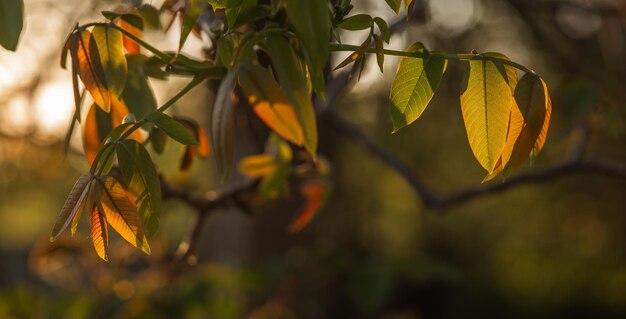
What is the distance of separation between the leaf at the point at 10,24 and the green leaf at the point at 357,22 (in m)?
0.30

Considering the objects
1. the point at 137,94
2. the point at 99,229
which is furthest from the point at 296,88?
the point at 137,94

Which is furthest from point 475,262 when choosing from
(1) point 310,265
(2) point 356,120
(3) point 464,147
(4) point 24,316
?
(4) point 24,316

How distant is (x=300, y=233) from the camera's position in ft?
9.00

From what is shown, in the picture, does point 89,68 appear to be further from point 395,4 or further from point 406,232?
point 406,232

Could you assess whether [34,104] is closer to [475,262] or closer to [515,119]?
[515,119]

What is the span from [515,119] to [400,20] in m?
1.02

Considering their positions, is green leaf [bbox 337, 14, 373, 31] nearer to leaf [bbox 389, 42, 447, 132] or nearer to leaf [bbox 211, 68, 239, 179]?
leaf [bbox 389, 42, 447, 132]

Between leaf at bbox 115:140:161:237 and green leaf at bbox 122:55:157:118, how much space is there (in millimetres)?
217

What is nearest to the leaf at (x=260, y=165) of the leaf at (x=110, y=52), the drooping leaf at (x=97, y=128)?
the drooping leaf at (x=97, y=128)

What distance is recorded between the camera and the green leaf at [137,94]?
33.3 inches

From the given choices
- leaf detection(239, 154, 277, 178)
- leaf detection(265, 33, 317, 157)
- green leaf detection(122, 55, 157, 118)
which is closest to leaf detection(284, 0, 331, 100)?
leaf detection(265, 33, 317, 157)

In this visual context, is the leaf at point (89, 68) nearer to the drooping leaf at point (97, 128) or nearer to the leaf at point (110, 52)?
the leaf at point (110, 52)

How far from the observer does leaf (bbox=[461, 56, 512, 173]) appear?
2.11ft

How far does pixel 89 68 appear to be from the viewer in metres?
0.72
